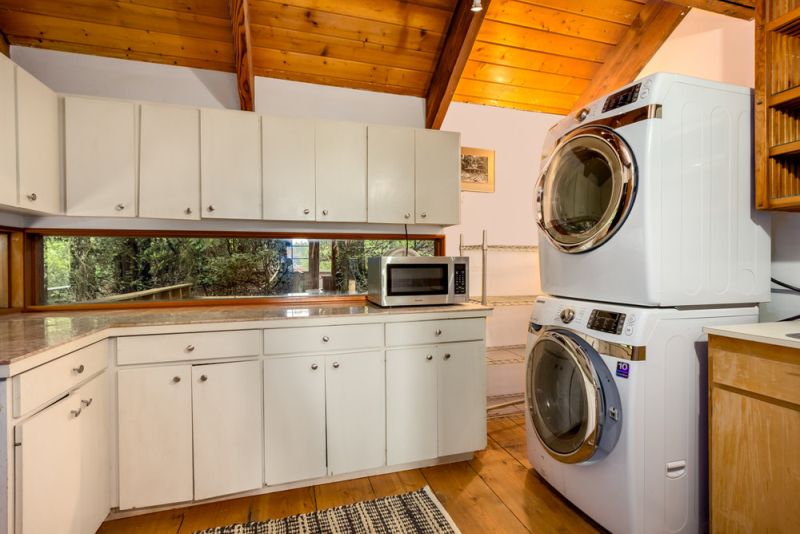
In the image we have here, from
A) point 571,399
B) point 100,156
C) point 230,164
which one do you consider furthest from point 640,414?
point 100,156

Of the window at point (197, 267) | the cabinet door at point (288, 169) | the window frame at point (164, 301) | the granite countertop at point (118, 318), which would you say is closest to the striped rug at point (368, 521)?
the granite countertop at point (118, 318)

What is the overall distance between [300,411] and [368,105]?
7.06 ft

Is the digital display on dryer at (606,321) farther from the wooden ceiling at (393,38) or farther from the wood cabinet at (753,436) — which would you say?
the wooden ceiling at (393,38)

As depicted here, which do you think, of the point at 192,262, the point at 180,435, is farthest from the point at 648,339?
the point at 192,262

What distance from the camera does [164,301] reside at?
8.01 ft

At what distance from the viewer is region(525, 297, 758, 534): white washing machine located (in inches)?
58.2

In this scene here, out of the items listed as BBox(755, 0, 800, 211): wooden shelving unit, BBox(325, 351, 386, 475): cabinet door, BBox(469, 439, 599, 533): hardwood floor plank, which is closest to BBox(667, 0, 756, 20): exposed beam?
BBox(755, 0, 800, 211): wooden shelving unit

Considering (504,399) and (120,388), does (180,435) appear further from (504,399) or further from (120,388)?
(504,399)

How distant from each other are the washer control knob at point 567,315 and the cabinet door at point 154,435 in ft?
5.94

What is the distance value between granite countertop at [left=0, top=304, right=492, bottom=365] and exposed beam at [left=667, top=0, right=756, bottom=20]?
2146 millimetres

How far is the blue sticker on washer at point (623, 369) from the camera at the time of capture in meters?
1.48

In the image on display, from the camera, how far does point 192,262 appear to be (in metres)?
2.52

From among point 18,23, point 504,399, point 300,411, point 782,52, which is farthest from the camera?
point 504,399

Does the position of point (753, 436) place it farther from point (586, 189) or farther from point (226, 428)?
point (226, 428)
